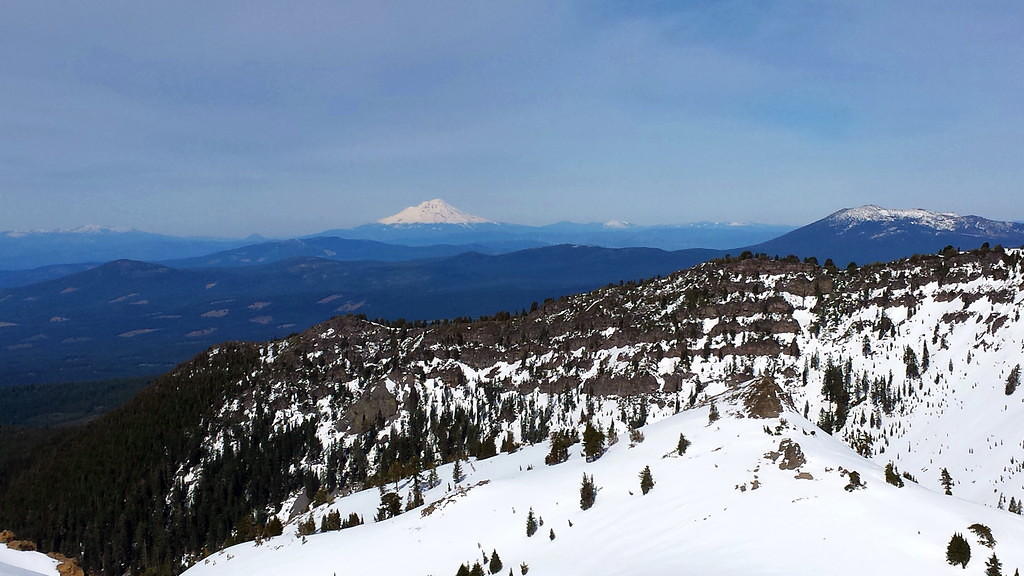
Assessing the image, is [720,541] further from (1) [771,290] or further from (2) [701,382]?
(1) [771,290]

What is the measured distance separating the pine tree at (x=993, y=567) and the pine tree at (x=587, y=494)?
2806 cm

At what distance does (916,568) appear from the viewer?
31.3 metres

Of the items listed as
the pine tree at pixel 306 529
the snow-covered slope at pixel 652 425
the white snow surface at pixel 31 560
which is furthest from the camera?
the white snow surface at pixel 31 560

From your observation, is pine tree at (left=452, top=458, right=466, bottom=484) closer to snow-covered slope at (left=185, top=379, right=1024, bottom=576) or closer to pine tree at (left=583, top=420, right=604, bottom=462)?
snow-covered slope at (left=185, top=379, right=1024, bottom=576)

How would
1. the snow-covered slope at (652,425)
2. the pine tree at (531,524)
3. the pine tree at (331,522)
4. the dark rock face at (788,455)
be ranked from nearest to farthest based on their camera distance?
1. the snow-covered slope at (652,425)
2. the dark rock face at (788,455)
3. the pine tree at (531,524)
4. the pine tree at (331,522)

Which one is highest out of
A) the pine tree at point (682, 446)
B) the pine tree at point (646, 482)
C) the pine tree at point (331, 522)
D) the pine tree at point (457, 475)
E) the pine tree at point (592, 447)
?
the pine tree at point (682, 446)

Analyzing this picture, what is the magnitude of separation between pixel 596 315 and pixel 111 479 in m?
153

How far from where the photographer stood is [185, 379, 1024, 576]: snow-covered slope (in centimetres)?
3444

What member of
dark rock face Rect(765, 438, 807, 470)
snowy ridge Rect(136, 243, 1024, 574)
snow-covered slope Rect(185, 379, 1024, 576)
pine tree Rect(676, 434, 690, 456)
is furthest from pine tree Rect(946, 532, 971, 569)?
pine tree Rect(676, 434, 690, 456)

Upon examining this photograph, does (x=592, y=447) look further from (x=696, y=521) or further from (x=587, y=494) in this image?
(x=696, y=521)

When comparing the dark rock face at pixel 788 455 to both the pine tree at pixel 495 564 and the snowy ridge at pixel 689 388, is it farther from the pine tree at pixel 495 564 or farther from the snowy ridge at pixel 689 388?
the pine tree at pixel 495 564

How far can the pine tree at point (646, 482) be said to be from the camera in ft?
159

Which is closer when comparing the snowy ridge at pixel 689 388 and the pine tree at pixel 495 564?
the pine tree at pixel 495 564

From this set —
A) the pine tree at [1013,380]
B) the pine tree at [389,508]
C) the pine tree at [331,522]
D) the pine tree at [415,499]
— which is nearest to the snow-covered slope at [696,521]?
the pine tree at [331,522]
